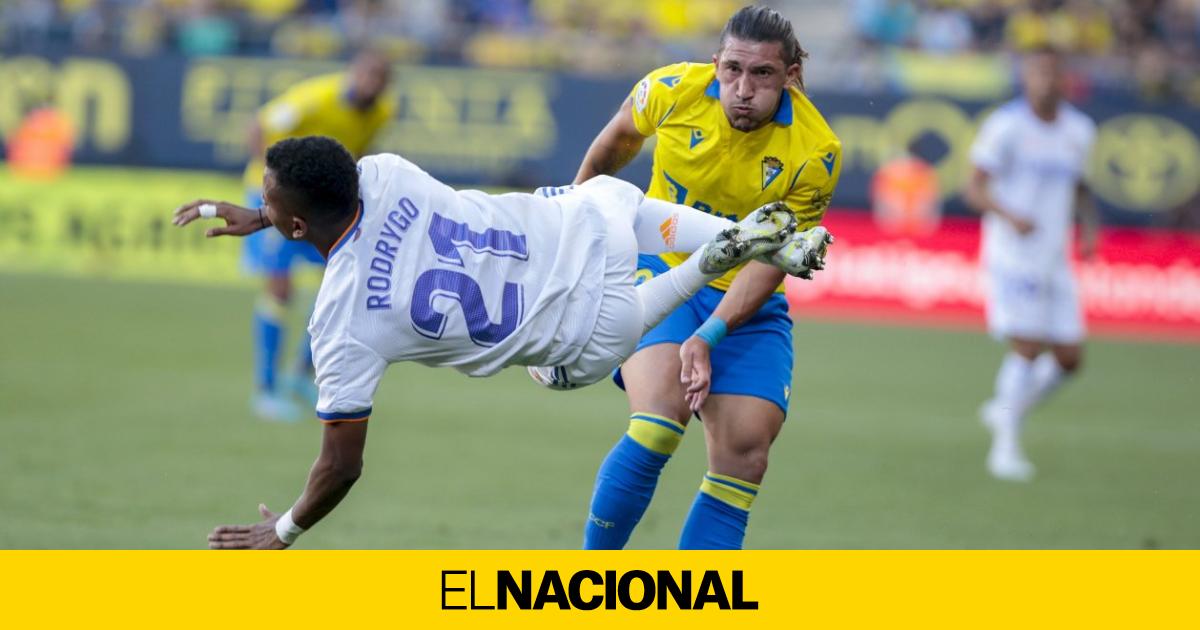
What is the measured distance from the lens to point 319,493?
479 centimetres

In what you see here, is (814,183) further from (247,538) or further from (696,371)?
(247,538)

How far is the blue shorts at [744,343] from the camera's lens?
5.70 meters

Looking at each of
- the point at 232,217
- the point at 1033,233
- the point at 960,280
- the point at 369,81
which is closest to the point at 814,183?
the point at 232,217

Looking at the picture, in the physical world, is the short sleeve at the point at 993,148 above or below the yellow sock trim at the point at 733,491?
above

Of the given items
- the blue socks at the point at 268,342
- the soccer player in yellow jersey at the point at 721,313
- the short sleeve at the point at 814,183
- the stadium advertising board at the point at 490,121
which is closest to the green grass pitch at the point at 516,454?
the blue socks at the point at 268,342

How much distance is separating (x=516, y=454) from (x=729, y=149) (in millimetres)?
4318

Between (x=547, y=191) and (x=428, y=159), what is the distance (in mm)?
13802

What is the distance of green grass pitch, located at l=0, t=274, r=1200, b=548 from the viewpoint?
745cm

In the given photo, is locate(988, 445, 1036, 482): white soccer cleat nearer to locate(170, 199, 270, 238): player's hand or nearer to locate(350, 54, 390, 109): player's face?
locate(350, 54, 390, 109): player's face

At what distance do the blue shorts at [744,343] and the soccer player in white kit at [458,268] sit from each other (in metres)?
0.43

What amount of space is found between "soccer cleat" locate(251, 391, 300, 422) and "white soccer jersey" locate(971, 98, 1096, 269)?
485cm

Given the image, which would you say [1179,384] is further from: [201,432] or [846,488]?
[201,432]

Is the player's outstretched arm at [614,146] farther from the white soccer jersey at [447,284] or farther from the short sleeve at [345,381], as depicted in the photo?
the short sleeve at [345,381]

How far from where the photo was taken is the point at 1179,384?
13906 mm
